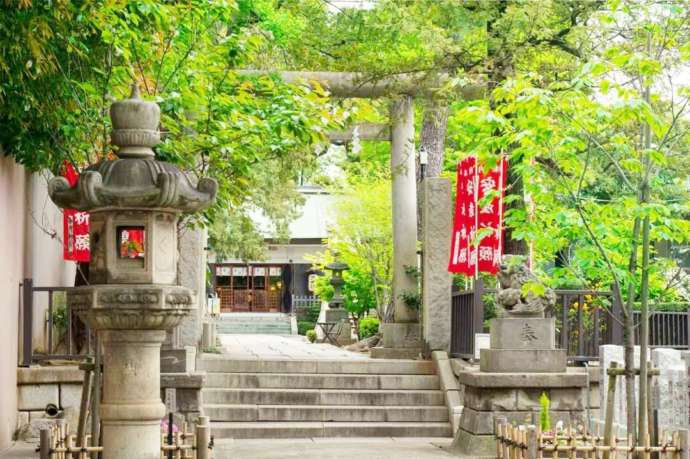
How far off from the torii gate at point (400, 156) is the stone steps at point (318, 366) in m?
2.28

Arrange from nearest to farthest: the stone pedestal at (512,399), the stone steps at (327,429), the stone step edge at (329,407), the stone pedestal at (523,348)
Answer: the stone pedestal at (512,399) < the stone pedestal at (523,348) < the stone steps at (327,429) < the stone step edge at (329,407)

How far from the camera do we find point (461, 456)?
15.1 metres

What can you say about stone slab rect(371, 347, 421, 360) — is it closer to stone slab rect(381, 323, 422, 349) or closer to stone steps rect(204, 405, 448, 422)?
stone slab rect(381, 323, 422, 349)

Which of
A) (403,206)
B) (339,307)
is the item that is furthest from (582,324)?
(339,307)

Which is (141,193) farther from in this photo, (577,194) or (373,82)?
(373,82)

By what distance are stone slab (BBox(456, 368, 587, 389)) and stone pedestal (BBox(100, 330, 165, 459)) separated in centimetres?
615

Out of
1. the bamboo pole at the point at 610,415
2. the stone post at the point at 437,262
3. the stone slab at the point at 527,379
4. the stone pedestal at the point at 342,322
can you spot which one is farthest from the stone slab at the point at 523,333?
the stone pedestal at the point at 342,322

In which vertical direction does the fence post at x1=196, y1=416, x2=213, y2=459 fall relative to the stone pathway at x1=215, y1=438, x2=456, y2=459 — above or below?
→ above

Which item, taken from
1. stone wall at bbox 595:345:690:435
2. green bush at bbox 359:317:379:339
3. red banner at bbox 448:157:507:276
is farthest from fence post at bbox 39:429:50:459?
green bush at bbox 359:317:379:339

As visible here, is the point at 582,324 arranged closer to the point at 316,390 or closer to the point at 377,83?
the point at 316,390

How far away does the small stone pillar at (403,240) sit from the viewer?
2230 cm

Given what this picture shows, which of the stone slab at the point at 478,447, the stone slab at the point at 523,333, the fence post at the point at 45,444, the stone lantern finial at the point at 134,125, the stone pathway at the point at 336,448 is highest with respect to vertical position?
the stone lantern finial at the point at 134,125

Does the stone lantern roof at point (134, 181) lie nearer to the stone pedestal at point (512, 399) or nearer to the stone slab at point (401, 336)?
the stone pedestal at point (512, 399)

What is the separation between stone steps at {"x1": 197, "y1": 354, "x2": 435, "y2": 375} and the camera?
19078 mm
